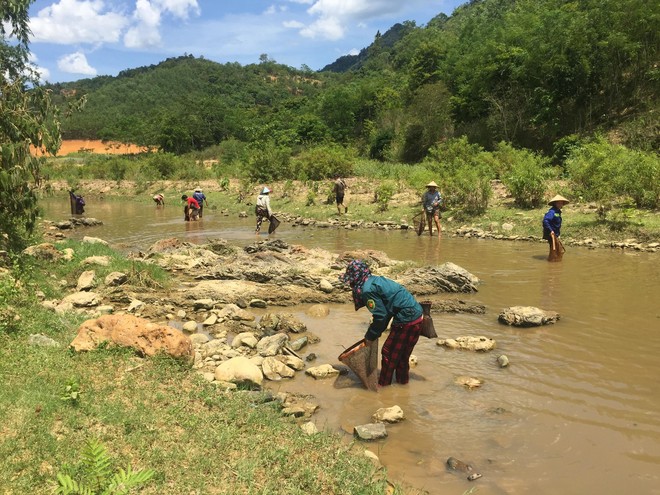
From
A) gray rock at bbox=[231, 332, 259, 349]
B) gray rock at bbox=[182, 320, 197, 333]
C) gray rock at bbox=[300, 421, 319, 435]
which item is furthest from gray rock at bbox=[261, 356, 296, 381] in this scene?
gray rock at bbox=[182, 320, 197, 333]

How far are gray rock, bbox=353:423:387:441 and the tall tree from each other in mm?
6164

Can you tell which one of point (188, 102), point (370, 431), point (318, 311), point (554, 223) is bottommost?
point (370, 431)

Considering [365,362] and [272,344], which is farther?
[272,344]

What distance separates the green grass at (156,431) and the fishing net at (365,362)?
3.37 feet

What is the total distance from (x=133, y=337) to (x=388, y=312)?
274cm

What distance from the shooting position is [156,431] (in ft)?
12.7

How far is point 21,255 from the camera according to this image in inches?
335

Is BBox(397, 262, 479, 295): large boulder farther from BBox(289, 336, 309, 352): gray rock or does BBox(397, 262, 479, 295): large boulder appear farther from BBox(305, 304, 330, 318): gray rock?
BBox(289, 336, 309, 352): gray rock

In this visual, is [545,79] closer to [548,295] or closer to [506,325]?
[548,295]

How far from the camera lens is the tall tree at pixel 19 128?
24.2 feet

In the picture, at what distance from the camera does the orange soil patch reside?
68.3 m

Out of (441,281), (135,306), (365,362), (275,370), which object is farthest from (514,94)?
(275,370)

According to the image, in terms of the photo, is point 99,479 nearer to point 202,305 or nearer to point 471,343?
point 471,343

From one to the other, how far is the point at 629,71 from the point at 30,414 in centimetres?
2874
